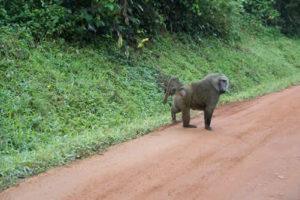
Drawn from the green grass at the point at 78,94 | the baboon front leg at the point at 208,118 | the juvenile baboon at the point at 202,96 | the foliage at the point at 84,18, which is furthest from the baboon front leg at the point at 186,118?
the foliage at the point at 84,18

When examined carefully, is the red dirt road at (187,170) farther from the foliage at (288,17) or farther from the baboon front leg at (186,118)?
the foliage at (288,17)

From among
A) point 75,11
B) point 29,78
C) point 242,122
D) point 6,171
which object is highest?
point 75,11

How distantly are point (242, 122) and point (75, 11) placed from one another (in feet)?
18.8

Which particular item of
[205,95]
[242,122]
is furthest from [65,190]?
[242,122]

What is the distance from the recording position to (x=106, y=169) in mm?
4797

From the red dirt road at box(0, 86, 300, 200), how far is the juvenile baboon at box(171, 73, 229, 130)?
1.41 feet

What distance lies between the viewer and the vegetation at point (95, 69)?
624cm

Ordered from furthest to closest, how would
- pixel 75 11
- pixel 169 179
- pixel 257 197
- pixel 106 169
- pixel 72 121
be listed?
pixel 75 11 → pixel 72 121 → pixel 106 169 → pixel 169 179 → pixel 257 197

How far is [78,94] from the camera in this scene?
823 cm

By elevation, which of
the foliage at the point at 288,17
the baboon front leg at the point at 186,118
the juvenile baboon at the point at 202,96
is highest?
the foliage at the point at 288,17

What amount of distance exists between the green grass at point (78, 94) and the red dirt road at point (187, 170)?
17.1 inches

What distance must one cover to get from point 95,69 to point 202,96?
3.49 m

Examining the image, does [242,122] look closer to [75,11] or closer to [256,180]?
[256,180]

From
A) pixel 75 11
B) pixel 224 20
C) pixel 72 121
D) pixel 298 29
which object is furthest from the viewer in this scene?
pixel 298 29
